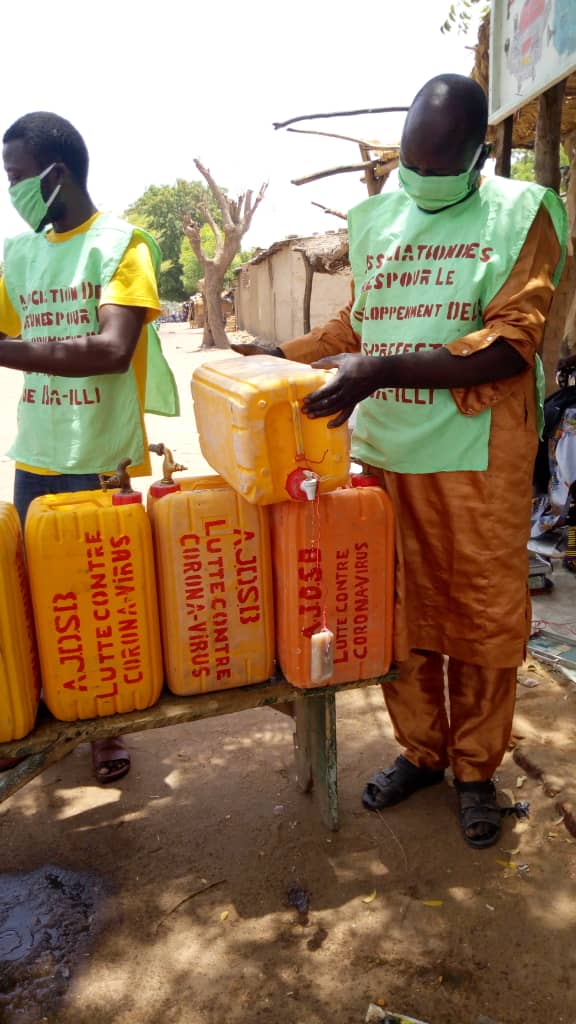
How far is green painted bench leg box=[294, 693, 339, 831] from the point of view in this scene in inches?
91.7

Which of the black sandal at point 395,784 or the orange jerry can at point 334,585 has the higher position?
the orange jerry can at point 334,585

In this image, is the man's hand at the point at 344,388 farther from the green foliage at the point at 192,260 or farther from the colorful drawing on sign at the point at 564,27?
the green foliage at the point at 192,260

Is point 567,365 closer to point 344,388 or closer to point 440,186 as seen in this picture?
point 440,186

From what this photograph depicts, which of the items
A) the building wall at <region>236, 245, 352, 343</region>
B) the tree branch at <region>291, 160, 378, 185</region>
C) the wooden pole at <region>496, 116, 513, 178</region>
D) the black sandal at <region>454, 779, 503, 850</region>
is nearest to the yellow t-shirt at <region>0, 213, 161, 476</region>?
the black sandal at <region>454, 779, 503, 850</region>

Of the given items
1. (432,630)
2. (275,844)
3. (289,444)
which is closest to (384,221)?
(289,444)

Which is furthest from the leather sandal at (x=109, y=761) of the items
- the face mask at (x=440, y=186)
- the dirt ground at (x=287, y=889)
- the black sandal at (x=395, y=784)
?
the face mask at (x=440, y=186)

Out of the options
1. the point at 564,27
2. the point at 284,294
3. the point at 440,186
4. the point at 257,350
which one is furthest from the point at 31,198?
the point at 284,294

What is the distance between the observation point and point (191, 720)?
6.38 feet

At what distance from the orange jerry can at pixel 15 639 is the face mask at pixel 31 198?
1.01m

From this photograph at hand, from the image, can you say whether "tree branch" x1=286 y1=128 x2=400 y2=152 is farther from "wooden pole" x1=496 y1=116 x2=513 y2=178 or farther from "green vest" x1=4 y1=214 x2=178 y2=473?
"green vest" x1=4 y1=214 x2=178 y2=473

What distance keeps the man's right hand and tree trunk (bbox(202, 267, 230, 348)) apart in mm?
18771

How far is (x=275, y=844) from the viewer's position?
238 centimetres

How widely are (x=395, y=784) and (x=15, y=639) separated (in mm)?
1405

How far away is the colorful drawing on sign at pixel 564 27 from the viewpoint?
3.34 meters
